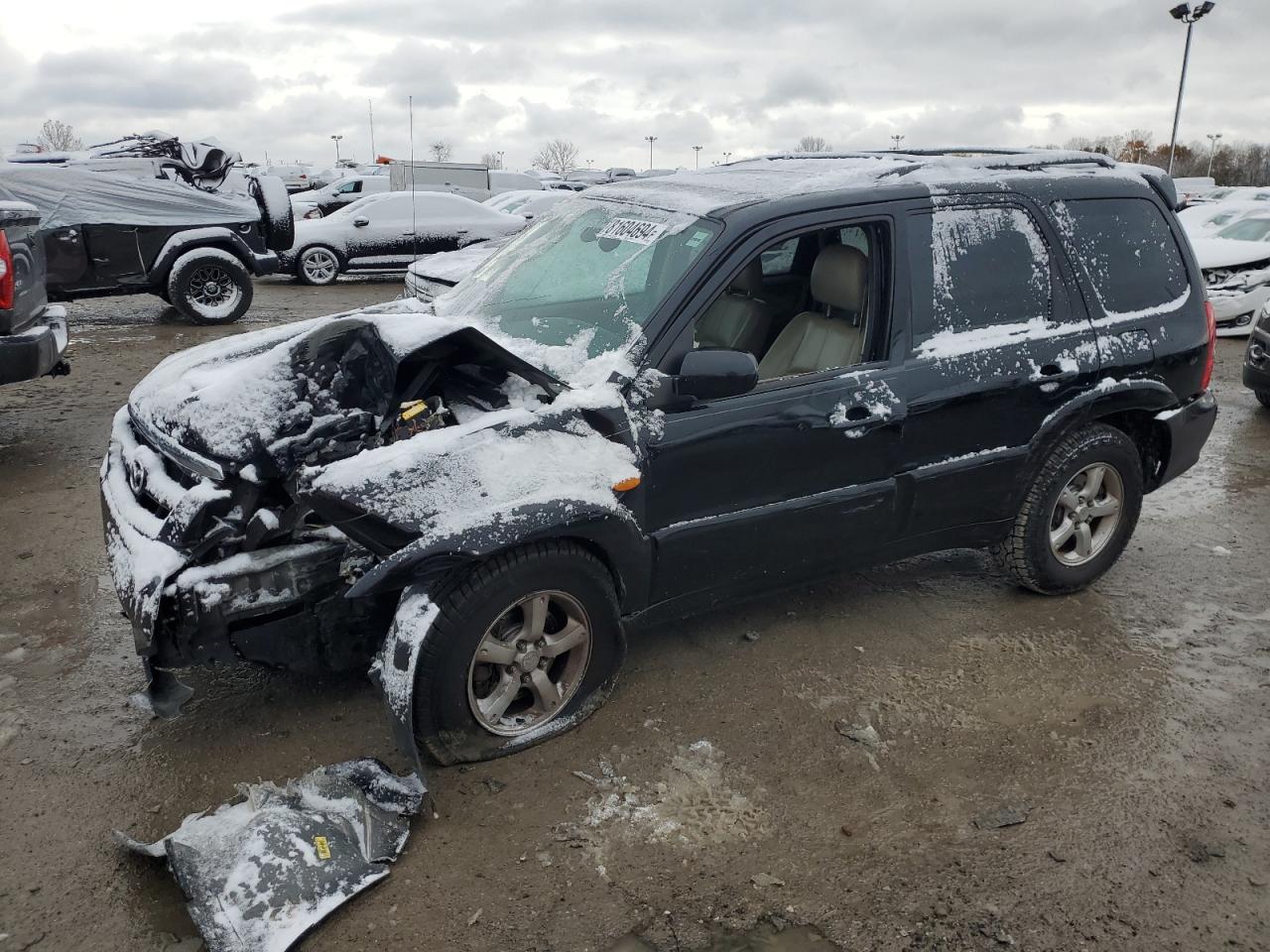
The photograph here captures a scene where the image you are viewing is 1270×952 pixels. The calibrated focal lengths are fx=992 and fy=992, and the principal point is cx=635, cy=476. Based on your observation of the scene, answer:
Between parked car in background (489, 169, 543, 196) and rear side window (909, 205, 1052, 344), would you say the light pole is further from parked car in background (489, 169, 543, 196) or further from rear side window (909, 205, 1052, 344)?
rear side window (909, 205, 1052, 344)

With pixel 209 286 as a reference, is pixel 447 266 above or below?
above

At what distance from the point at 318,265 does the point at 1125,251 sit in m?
12.8

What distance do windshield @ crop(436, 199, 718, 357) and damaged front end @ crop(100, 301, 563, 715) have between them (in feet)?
1.22

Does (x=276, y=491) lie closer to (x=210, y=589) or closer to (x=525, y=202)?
(x=210, y=589)

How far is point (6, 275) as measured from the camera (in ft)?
18.6

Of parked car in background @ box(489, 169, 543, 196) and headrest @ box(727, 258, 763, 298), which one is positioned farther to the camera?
parked car in background @ box(489, 169, 543, 196)

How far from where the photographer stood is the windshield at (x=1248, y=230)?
12227mm

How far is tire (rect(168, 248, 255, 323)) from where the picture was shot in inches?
422

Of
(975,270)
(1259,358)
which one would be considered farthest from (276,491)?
(1259,358)

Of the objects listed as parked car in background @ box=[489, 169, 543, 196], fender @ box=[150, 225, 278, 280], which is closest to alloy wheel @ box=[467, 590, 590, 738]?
fender @ box=[150, 225, 278, 280]

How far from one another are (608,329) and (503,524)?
0.89 m

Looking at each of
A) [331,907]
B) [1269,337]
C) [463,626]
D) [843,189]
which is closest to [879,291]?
[843,189]

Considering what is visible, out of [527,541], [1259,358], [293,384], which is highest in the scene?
[293,384]

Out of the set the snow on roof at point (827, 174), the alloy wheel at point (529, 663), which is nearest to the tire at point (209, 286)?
the snow on roof at point (827, 174)
